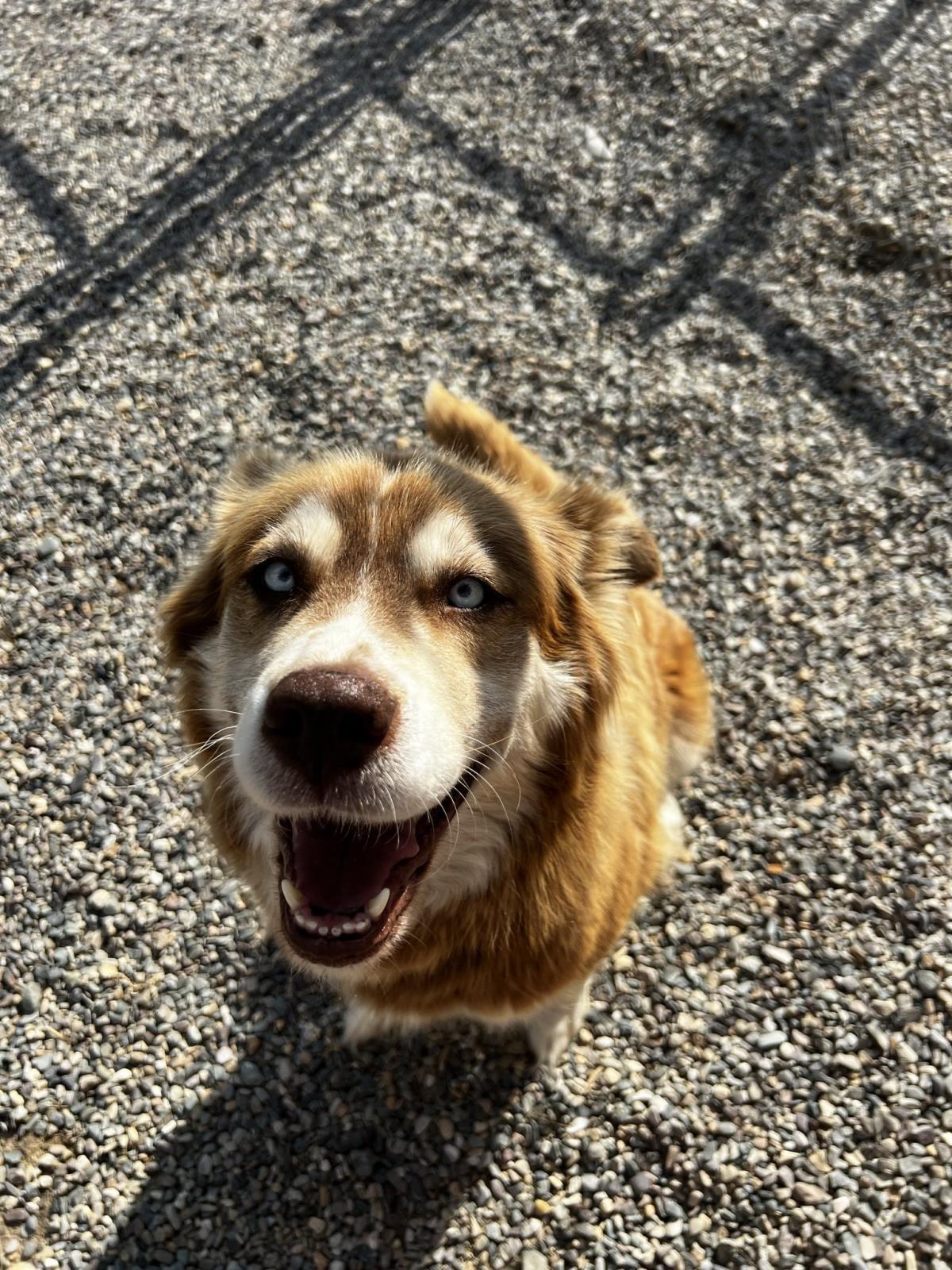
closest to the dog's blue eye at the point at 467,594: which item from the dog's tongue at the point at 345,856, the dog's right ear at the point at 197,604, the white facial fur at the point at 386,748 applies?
the white facial fur at the point at 386,748

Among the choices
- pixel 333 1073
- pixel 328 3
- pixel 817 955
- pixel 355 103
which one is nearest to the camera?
pixel 333 1073

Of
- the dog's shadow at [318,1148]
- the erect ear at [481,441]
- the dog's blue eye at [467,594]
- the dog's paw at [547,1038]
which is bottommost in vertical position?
the dog's shadow at [318,1148]

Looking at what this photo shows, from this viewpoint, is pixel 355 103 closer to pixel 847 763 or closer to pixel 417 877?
pixel 847 763

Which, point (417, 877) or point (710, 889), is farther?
point (710, 889)

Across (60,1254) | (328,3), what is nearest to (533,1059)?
(60,1254)

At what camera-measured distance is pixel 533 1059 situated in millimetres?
3014

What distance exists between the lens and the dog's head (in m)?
1.85

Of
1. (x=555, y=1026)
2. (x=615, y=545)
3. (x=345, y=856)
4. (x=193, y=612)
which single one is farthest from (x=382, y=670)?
(x=555, y=1026)

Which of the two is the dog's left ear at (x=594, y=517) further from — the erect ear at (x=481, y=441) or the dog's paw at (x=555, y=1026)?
the dog's paw at (x=555, y=1026)

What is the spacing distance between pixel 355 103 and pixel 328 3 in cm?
113

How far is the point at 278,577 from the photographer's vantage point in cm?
224

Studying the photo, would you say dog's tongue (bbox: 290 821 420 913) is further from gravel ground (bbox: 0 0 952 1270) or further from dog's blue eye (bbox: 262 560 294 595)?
gravel ground (bbox: 0 0 952 1270)

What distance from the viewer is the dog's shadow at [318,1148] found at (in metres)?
2.71

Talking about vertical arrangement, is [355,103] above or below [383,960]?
above
